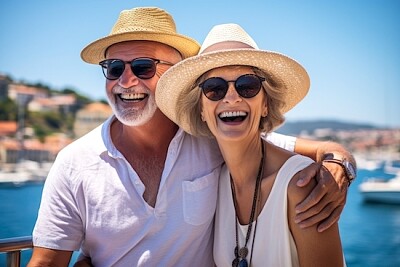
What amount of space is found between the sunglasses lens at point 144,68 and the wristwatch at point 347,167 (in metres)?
0.95

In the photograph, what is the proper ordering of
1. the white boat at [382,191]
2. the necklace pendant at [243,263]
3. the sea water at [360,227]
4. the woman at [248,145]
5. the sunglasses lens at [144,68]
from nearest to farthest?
the woman at [248,145], the necklace pendant at [243,263], the sunglasses lens at [144,68], the sea water at [360,227], the white boat at [382,191]

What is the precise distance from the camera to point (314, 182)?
1.92 metres

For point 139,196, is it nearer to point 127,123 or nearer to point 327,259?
point 127,123

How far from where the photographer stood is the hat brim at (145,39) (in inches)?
99.1

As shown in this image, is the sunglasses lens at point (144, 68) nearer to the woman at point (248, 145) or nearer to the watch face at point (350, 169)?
the woman at point (248, 145)

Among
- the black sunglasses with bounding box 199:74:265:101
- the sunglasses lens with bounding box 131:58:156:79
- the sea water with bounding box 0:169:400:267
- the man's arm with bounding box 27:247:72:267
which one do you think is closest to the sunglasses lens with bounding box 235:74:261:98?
the black sunglasses with bounding box 199:74:265:101

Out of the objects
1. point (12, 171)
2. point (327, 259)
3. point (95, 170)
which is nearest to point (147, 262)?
point (95, 170)

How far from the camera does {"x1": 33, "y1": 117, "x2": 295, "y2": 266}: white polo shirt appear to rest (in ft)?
7.52

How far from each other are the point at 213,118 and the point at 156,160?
18.2 inches

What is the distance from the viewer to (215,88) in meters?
2.16

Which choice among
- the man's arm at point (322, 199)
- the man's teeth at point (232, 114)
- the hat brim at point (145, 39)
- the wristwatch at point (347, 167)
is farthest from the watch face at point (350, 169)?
the hat brim at point (145, 39)

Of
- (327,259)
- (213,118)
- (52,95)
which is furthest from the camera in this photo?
(52,95)

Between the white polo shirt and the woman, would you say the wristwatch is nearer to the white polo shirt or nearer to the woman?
the woman

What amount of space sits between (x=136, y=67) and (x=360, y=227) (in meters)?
41.4
